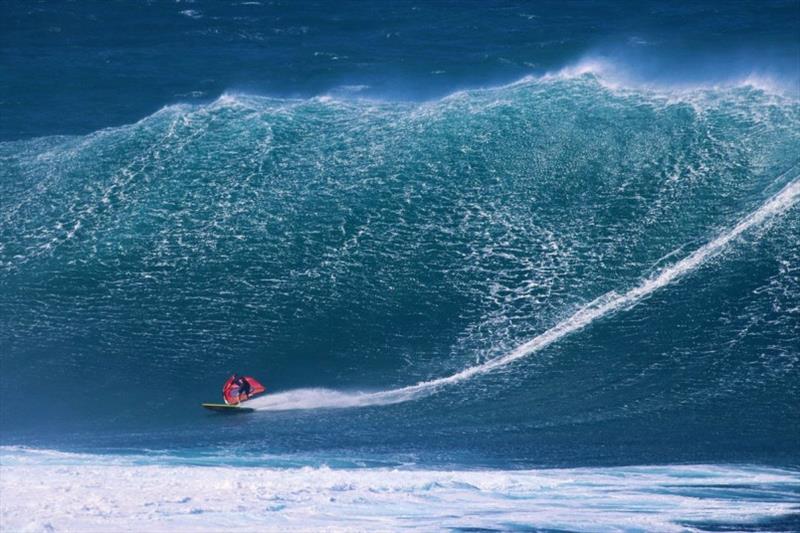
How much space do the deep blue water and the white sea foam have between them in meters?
1.87

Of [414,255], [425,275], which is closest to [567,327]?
[425,275]

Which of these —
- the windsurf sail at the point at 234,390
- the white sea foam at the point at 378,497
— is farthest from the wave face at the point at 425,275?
the white sea foam at the point at 378,497

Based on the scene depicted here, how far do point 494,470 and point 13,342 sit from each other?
96.9 feet

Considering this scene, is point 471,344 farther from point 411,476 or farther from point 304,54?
point 304,54

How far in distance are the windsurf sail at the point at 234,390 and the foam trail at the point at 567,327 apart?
0.61m

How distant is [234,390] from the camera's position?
2222 inches

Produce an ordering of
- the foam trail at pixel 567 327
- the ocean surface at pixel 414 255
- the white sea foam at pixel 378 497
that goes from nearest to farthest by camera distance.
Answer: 1. the white sea foam at pixel 378 497
2. the ocean surface at pixel 414 255
3. the foam trail at pixel 567 327

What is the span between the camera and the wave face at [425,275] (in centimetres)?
5419

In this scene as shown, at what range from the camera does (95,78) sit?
87.6 metres

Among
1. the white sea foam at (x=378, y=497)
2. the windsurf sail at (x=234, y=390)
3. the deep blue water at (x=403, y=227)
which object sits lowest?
the white sea foam at (x=378, y=497)

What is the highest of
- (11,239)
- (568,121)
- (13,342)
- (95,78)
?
(95,78)

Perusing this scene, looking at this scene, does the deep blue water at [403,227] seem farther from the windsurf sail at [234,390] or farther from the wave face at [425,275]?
the windsurf sail at [234,390]

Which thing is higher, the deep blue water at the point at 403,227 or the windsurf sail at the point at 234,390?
the deep blue water at the point at 403,227

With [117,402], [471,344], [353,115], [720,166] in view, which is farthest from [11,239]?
[720,166]
